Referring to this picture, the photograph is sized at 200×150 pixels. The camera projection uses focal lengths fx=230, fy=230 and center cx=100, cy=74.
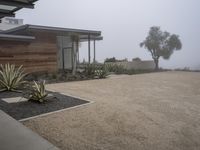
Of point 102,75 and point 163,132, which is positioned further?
point 102,75

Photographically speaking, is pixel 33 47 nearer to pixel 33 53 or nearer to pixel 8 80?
pixel 33 53

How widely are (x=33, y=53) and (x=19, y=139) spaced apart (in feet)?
35.7

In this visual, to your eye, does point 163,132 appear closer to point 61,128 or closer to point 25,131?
point 61,128

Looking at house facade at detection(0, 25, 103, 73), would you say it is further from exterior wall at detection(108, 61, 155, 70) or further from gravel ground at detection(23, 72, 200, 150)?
gravel ground at detection(23, 72, 200, 150)

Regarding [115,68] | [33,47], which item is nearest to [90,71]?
[33,47]

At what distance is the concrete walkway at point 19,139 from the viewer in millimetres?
3605

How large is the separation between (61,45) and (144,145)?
50.7 feet

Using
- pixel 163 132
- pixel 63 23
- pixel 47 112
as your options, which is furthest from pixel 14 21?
pixel 163 132

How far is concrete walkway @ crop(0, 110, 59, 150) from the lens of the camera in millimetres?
3605

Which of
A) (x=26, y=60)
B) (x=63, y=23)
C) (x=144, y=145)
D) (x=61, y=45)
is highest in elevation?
(x=63, y=23)

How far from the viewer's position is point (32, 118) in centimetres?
537

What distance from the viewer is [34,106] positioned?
646cm

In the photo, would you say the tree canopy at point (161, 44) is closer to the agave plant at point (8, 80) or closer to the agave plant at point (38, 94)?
the agave plant at point (8, 80)

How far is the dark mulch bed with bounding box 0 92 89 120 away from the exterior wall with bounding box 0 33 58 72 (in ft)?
20.8
